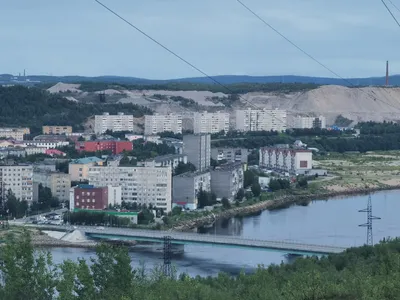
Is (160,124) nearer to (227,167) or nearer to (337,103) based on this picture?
(227,167)

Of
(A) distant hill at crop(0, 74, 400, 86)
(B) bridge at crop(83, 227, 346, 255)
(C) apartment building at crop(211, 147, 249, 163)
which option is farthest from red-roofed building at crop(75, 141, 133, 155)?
(A) distant hill at crop(0, 74, 400, 86)

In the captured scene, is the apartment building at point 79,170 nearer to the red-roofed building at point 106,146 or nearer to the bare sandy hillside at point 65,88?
the red-roofed building at point 106,146

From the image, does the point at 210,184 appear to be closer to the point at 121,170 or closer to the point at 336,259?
the point at 121,170

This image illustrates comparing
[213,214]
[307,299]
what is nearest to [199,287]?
[307,299]

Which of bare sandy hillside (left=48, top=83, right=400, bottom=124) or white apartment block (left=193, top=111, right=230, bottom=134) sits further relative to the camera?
bare sandy hillside (left=48, top=83, right=400, bottom=124)

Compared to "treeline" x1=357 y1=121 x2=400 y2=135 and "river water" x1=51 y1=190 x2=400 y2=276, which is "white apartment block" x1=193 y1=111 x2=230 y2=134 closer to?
"treeline" x1=357 y1=121 x2=400 y2=135

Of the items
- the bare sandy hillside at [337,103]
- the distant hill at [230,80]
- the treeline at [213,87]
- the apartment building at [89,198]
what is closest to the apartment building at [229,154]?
the apartment building at [89,198]
